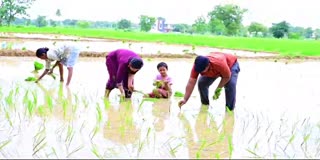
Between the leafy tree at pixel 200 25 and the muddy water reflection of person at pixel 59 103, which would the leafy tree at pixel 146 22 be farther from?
the muddy water reflection of person at pixel 59 103

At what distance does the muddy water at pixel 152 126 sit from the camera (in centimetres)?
381

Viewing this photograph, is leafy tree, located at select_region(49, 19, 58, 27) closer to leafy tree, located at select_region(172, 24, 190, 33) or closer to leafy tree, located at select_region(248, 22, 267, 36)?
leafy tree, located at select_region(172, 24, 190, 33)

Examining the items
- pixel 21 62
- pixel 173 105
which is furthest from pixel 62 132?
pixel 21 62

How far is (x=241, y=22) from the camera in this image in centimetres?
7181

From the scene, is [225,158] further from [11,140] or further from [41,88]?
[41,88]

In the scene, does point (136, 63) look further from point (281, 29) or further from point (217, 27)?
point (217, 27)

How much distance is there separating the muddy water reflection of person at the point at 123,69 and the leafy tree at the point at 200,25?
7111 cm

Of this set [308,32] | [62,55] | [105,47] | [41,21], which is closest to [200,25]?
[41,21]

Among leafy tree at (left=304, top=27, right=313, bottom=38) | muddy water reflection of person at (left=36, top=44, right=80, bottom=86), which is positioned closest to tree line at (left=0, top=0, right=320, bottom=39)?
leafy tree at (left=304, top=27, right=313, bottom=38)

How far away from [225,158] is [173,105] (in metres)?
2.69

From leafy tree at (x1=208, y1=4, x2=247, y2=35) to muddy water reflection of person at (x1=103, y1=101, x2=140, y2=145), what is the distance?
6636 centimetres

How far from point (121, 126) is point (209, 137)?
0.86 m

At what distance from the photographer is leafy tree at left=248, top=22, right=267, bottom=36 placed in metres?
79.9

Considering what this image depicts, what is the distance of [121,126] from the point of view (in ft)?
15.4
